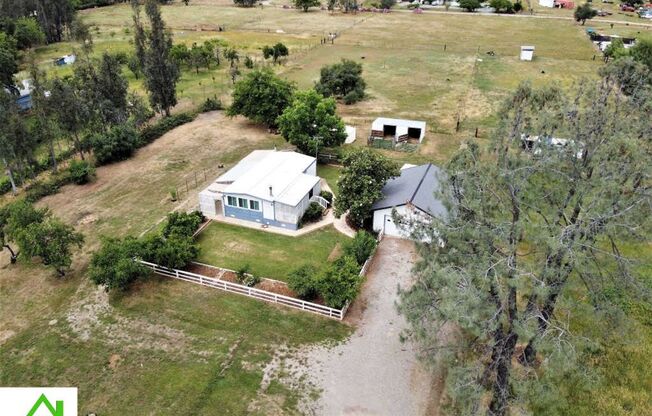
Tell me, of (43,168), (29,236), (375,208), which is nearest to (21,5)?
(43,168)

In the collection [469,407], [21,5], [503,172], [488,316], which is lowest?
[469,407]

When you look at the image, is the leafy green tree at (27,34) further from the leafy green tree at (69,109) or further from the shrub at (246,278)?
the shrub at (246,278)

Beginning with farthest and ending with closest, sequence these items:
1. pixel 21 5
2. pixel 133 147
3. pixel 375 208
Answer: pixel 21 5 < pixel 133 147 < pixel 375 208

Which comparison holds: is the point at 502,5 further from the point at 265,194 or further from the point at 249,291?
the point at 249,291

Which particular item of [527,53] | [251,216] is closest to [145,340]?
[251,216]

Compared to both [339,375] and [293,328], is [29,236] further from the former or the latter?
[339,375]

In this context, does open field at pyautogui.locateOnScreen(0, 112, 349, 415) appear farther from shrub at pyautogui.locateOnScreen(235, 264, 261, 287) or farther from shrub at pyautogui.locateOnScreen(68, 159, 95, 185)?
shrub at pyautogui.locateOnScreen(68, 159, 95, 185)

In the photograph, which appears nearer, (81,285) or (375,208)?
(81,285)
